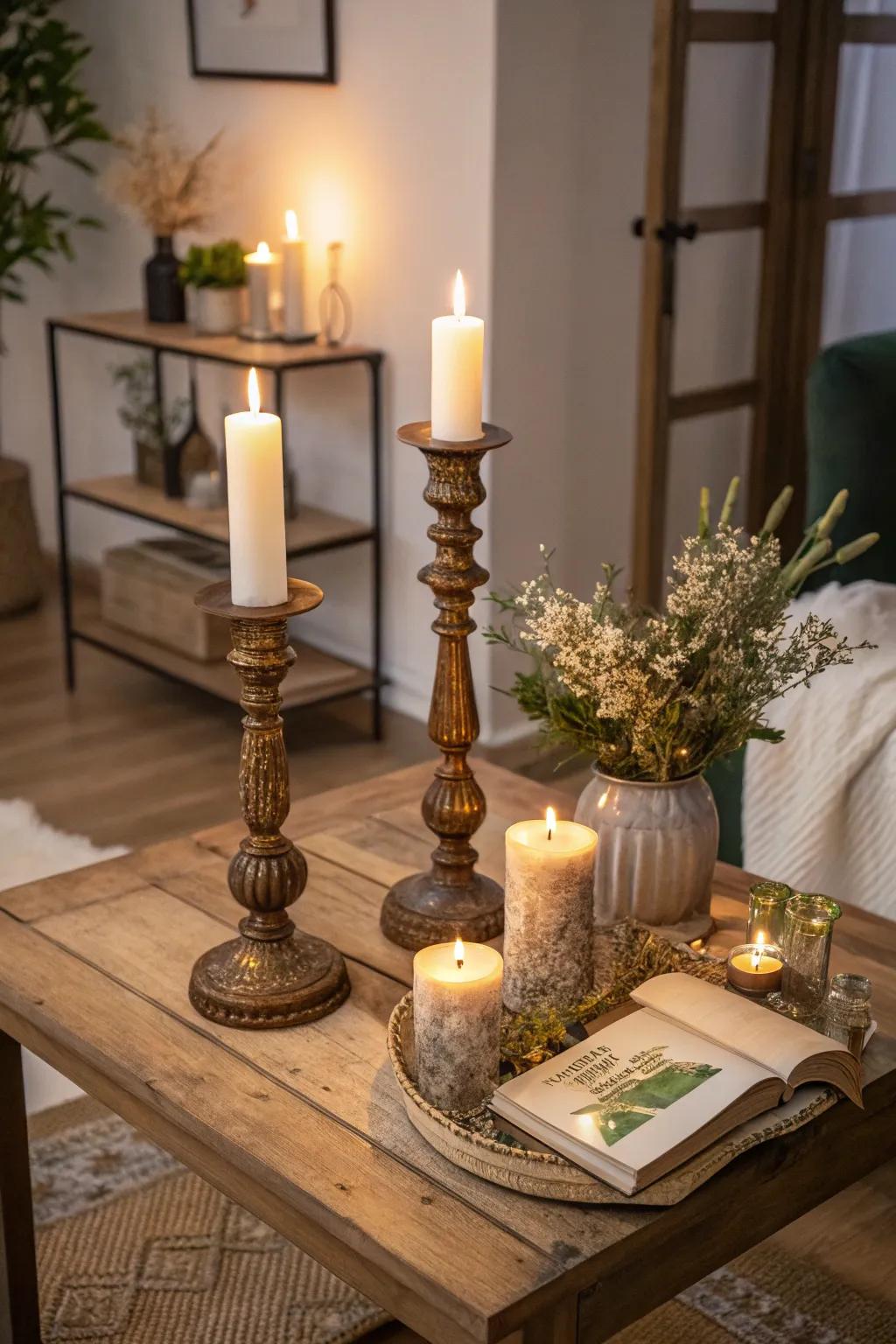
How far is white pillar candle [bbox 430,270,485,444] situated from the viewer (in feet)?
4.39

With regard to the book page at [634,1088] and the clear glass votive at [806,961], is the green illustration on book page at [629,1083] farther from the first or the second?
the clear glass votive at [806,961]

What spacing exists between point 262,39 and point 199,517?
3.42ft

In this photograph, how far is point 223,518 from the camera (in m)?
3.34

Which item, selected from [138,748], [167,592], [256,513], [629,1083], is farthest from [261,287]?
[629,1083]

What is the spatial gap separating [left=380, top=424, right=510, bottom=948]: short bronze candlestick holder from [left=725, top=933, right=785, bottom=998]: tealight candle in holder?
0.81 ft

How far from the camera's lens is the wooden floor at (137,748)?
3037 millimetres

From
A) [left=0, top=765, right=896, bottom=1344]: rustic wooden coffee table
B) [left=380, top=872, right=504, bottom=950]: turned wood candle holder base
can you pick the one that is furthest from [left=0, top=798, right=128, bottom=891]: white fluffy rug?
[left=380, top=872, right=504, bottom=950]: turned wood candle holder base

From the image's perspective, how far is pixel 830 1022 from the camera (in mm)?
1339

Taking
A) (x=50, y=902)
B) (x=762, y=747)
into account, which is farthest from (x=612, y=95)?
(x=50, y=902)

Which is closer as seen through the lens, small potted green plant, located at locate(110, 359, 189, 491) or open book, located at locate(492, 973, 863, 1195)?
open book, located at locate(492, 973, 863, 1195)

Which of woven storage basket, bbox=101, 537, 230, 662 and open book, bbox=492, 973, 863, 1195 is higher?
open book, bbox=492, 973, 863, 1195

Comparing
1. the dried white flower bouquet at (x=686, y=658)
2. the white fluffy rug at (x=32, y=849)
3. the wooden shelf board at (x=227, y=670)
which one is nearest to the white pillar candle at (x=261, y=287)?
the wooden shelf board at (x=227, y=670)

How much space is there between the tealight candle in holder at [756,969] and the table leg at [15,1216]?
2.24 feet

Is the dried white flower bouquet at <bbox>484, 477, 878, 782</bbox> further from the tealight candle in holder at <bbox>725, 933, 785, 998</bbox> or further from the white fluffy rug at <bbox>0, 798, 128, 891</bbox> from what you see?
the white fluffy rug at <bbox>0, 798, 128, 891</bbox>
